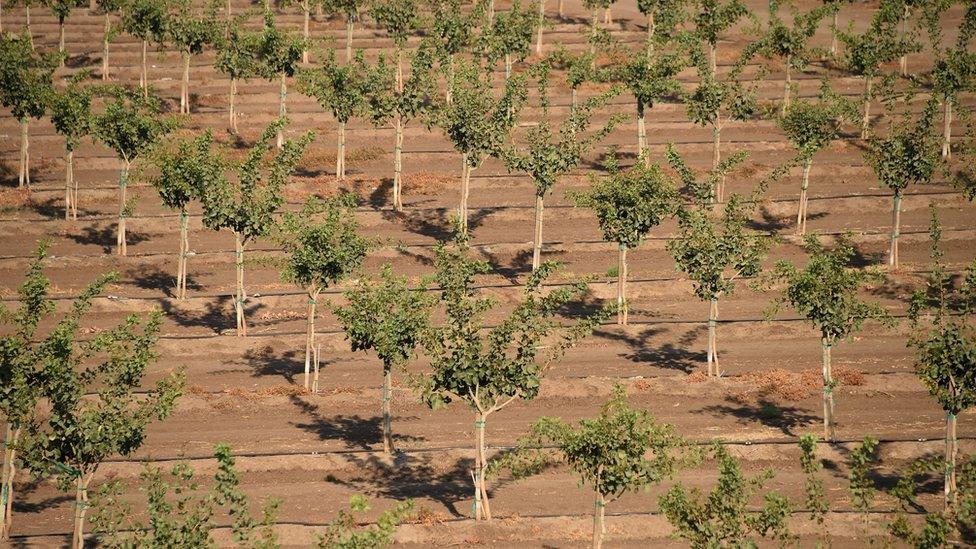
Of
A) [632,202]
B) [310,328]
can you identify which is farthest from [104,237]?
[632,202]

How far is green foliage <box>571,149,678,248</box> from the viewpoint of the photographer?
51188mm

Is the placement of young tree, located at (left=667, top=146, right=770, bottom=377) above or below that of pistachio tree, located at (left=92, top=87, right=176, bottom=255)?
below

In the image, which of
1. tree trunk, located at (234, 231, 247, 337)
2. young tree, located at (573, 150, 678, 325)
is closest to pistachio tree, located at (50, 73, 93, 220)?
tree trunk, located at (234, 231, 247, 337)

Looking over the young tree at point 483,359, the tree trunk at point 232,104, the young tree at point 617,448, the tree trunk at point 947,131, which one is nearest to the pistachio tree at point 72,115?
the tree trunk at point 232,104

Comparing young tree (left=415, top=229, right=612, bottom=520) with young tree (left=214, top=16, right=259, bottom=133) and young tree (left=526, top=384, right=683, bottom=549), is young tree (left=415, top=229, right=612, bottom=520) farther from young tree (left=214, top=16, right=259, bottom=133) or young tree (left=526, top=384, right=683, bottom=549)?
young tree (left=214, top=16, right=259, bottom=133)

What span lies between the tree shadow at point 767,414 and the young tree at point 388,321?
10748mm

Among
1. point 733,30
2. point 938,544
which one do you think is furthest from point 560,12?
point 938,544

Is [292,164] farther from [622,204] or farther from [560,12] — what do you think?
[560,12]

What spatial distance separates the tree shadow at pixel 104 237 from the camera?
6016cm

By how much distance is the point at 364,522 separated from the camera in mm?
37000

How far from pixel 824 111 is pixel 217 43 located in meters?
30.2

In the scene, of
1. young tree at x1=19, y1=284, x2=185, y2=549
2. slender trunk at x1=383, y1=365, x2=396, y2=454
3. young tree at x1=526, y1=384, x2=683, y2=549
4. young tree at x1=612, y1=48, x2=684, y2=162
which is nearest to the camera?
young tree at x1=526, y1=384, x2=683, y2=549

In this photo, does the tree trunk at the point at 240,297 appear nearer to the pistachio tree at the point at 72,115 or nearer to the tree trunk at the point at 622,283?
the pistachio tree at the point at 72,115

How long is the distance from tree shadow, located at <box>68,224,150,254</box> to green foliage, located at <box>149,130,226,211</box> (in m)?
8.39
